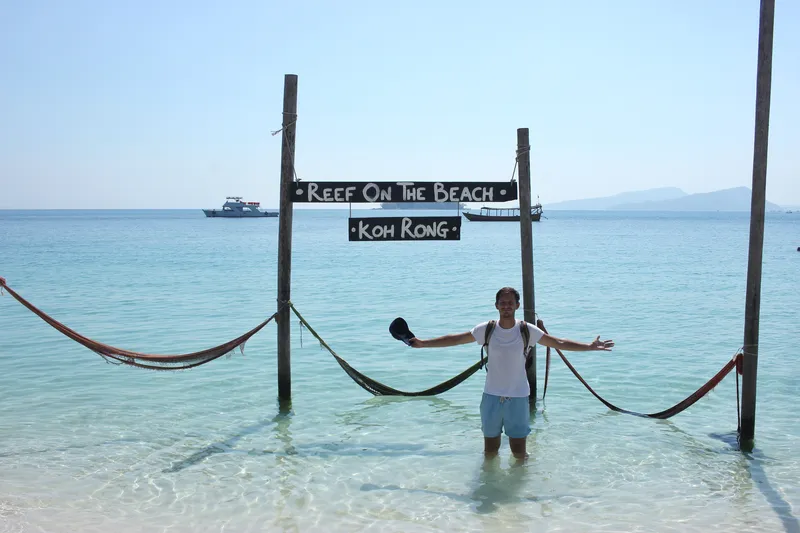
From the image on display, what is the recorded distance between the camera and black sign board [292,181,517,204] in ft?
26.3

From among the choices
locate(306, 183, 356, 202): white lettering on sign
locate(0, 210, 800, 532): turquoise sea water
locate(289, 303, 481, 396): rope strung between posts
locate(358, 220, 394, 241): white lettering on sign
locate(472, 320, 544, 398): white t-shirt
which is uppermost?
locate(306, 183, 356, 202): white lettering on sign

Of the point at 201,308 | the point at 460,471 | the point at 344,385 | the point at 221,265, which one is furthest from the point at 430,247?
the point at 460,471

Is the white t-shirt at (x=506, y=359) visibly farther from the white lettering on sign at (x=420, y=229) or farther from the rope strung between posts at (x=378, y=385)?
the rope strung between posts at (x=378, y=385)

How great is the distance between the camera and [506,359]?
6.29 m

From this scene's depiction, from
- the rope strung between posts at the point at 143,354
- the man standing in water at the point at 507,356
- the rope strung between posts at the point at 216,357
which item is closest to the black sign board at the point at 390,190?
the rope strung between posts at the point at 216,357

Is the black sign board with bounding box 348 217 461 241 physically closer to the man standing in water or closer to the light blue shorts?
the man standing in water

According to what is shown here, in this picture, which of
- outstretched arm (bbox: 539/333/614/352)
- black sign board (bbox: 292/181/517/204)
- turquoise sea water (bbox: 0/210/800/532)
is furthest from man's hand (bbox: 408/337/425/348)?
black sign board (bbox: 292/181/517/204)

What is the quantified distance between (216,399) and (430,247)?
5236 centimetres

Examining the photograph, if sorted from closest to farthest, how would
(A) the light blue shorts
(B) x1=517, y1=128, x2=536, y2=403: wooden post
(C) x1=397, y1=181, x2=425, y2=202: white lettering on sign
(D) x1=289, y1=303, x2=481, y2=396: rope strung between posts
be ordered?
(A) the light blue shorts
(C) x1=397, y1=181, x2=425, y2=202: white lettering on sign
(B) x1=517, y1=128, x2=536, y2=403: wooden post
(D) x1=289, y1=303, x2=481, y2=396: rope strung between posts

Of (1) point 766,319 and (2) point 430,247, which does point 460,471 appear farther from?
(2) point 430,247

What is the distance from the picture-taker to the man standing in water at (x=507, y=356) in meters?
6.17

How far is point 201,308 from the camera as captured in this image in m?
21.5

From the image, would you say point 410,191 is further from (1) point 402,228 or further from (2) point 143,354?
(2) point 143,354

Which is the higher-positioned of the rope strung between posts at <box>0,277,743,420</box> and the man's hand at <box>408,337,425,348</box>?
the man's hand at <box>408,337,425,348</box>
